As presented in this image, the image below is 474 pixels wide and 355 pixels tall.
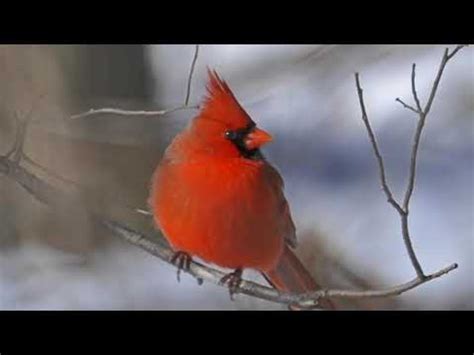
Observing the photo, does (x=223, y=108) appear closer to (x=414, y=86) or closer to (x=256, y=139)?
(x=256, y=139)

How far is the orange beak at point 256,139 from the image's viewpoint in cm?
251

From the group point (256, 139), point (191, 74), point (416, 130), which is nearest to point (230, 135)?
point (256, 139)

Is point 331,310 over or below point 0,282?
below

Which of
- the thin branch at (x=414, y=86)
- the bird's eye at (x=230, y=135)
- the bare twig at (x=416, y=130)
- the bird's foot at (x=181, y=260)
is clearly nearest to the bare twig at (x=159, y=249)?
the bird's foot at (x=181, y=260)

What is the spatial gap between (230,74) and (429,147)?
1.75 ft

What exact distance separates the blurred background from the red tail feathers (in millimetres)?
29

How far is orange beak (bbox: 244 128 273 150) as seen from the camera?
8.25 feet

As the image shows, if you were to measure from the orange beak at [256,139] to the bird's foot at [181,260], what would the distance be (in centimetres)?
31

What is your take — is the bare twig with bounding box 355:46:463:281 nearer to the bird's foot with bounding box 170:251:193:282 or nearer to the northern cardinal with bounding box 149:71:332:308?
the northern cardinal with bounding box 149:71:332:308

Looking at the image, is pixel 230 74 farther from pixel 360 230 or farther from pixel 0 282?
pixel 0 282
